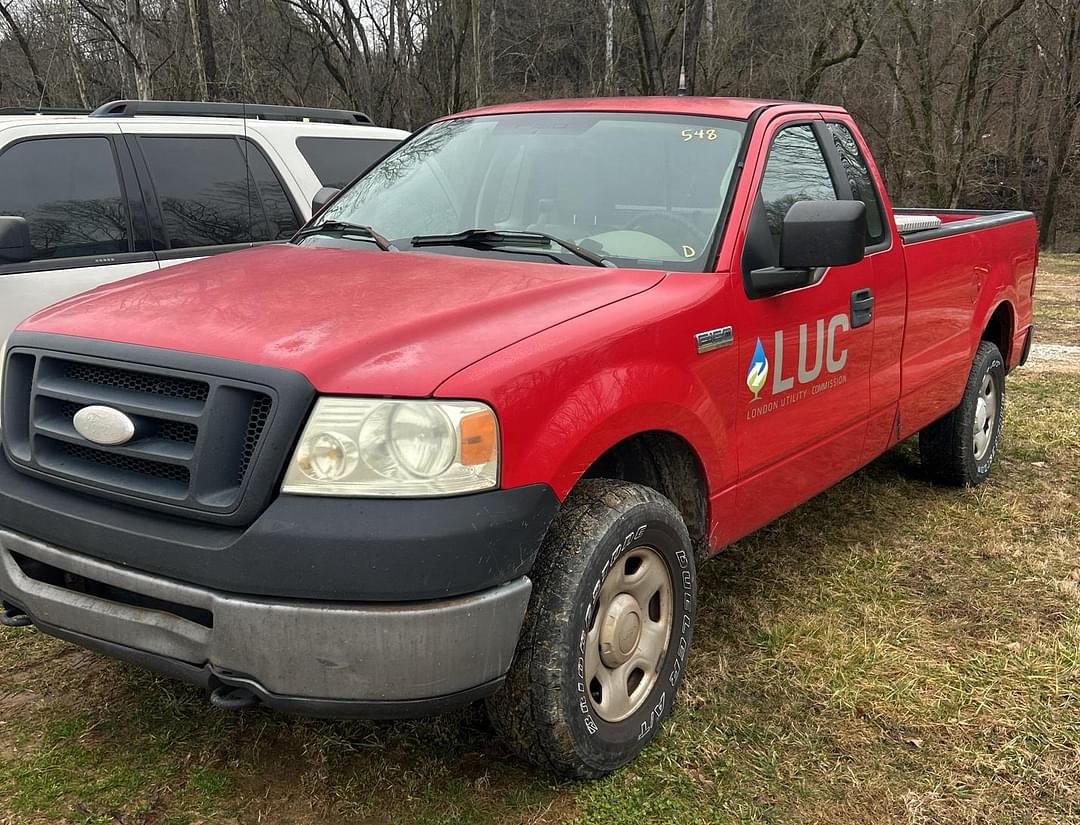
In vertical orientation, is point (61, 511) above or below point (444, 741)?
above

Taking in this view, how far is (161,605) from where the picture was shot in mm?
2428

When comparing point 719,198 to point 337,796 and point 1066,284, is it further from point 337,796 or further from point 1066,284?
point 1066,284

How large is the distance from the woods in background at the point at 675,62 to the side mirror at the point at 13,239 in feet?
40.0

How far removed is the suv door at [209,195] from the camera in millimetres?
5348

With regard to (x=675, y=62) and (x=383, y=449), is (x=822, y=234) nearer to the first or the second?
(x=383, y=449)

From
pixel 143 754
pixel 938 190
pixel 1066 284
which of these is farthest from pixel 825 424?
pixel 938 190

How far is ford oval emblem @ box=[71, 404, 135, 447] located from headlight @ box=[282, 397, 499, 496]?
469mm

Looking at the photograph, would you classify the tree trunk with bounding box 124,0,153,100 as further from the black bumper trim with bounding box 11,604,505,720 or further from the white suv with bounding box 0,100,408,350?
the black bumper trim with bounding box 11,604,505,720

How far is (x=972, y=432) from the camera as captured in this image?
17.3 ft

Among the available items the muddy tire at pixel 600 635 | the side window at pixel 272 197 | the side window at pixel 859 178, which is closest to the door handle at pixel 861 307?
the side window at pixel 859 178

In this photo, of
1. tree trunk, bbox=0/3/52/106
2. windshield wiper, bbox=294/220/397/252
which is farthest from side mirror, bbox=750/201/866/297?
tree trunk, bbox=0/3/52/106

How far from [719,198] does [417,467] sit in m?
1.65

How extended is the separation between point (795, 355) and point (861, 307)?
57 centimetres

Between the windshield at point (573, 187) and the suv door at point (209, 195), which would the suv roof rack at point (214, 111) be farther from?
the windshield at point (573, 187)
